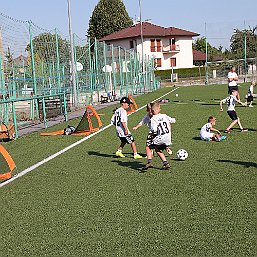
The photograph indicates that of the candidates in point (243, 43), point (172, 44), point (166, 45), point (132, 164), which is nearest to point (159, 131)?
point (132, 164)

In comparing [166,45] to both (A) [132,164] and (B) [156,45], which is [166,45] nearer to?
(B) [156,45]

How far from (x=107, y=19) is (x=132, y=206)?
88335 mm

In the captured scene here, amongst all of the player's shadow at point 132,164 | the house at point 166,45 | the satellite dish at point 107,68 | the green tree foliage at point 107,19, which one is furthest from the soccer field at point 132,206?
the green tree foliage at point 107,19

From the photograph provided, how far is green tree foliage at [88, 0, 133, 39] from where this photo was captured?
295 ft

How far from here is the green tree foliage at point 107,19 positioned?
8988cm

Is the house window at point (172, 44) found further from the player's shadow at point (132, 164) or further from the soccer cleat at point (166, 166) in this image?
the soccer cleat at point (166, 166)

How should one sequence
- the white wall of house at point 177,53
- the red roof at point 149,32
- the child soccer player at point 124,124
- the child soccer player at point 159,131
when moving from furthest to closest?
the white wall of house at point 177,53
the red roof at point 149,32
the child soccer player at point 124,124
the child soccer player at point 159,131

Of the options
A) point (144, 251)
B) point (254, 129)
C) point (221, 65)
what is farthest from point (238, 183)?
point (221, 65)

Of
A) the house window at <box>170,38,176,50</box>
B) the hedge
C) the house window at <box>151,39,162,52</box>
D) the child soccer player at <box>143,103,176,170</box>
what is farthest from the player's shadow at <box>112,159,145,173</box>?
the house window at <box>170,38,176,50</box>

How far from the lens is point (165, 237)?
529 cm

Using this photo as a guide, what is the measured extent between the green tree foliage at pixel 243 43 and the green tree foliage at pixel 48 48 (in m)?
34.2

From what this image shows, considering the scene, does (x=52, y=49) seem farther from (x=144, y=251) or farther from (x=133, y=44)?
(x=133, y=44)

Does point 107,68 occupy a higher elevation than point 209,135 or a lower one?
higher

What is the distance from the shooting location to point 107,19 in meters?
92.2
